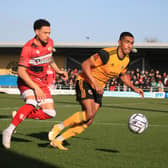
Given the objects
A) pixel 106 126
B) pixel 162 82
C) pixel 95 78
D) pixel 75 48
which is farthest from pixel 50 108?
pixel 75 48

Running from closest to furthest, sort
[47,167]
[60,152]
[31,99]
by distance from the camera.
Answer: [47,167] < [60,152] < [31,99]

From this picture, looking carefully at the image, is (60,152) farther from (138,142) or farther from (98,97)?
(138,142)

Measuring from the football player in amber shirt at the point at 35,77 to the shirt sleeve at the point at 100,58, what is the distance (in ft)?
2.78

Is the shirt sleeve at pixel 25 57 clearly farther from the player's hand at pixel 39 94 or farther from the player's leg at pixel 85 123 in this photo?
the player's leg at pixel 85 123

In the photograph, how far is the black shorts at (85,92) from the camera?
300 inches

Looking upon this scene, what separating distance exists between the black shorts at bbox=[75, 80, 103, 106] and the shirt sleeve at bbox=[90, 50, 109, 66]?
406 millimetres

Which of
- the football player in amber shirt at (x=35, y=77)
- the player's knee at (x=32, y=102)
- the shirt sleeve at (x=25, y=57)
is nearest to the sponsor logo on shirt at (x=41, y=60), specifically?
the football player in amber shirt at (x=35, y=77)

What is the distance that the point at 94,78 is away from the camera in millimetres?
7715

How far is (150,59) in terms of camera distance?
50.7 m

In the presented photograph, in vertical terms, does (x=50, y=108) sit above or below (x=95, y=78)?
below

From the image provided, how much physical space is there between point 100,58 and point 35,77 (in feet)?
3.97

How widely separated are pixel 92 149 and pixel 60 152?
25.8 inches

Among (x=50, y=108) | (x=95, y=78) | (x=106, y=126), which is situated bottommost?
(x=106, y=126)

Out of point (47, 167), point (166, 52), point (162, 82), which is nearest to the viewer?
point (47, 167)
